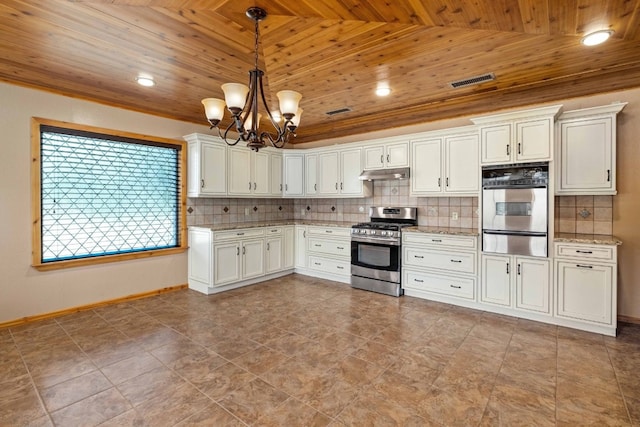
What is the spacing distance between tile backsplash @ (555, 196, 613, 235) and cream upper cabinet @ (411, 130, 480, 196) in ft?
3.08

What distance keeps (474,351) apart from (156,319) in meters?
3.20

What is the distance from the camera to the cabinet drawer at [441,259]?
12.4ft

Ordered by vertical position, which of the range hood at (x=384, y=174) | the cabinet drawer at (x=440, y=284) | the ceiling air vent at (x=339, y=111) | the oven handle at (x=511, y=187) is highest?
the ceiling air vent at (x=339, y=111)

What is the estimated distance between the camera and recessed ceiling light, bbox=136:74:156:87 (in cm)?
320

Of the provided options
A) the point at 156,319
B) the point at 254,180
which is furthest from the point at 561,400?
the point at 254,180

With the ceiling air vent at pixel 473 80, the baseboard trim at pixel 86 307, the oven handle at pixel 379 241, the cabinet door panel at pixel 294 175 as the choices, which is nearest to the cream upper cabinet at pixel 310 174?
the cabinet door panel at pixel 294 175

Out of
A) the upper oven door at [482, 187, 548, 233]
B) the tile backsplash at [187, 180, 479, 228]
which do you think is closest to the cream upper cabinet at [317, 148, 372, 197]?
the tile backsplash at [187, 180, 479, 228]

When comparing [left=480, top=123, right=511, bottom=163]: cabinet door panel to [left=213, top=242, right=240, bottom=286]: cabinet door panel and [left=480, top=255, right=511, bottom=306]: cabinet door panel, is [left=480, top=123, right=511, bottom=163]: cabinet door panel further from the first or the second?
[left=213, top=242, right=240, bottom=286]: cabinet door panel

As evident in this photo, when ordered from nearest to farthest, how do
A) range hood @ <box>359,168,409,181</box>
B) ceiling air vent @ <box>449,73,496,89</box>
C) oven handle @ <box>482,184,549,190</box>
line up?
ceiling air vent @ <box>449,73,496,89</box> → oven handle @ <box>482,184,549,190</box> → range hood @ <box>359,168,409,181</box>

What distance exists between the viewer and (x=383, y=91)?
12.0ft

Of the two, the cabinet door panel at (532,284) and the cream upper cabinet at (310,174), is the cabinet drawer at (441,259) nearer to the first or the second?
the cabinet door panel at (532,284)

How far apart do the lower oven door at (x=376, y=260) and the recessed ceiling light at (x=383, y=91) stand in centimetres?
196

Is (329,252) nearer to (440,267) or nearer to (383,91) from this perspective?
(440,267)

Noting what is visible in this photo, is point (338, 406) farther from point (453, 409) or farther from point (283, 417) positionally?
point (453, 409)
